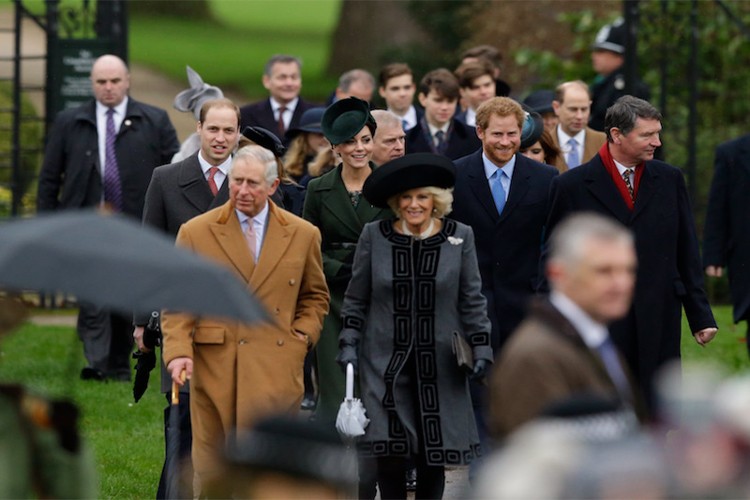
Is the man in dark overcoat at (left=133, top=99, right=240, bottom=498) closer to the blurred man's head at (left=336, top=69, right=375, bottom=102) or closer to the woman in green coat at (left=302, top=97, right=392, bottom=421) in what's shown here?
the woman in green coat at (left=302, top=97, right=392, bottom=421)

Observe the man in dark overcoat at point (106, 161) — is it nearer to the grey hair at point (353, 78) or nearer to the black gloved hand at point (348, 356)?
the grey hair at point (353, 78)

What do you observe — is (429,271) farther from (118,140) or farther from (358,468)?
(118,140)

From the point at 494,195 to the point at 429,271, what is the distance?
1565 millimetres

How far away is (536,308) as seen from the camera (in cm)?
541

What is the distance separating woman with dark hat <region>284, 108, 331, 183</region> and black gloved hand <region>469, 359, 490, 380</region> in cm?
382

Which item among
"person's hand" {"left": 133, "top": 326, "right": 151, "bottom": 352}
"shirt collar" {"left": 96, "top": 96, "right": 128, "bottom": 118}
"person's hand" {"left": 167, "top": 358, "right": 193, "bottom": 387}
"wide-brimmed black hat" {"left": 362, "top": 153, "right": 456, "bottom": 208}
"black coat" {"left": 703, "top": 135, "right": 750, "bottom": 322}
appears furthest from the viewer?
"shirt collar" {"left": 96, "top": 96, "right": 128, "bottom": 118}

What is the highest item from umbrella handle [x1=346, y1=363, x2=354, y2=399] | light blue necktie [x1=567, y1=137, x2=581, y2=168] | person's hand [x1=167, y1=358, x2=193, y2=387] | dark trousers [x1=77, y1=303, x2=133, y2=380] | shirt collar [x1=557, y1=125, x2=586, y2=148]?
shirt collar [x1=557, y1=125, x2=586, y2=148]

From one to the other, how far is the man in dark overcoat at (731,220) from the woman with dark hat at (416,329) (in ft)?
14.5

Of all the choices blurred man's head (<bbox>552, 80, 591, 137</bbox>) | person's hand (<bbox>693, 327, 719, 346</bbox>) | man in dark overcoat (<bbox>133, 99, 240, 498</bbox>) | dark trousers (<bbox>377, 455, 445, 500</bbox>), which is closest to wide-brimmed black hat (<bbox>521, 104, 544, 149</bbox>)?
blurred man's head (<bbox>552, 80, 591, 137</bbox>)

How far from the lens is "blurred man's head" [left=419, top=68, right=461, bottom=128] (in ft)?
39.7

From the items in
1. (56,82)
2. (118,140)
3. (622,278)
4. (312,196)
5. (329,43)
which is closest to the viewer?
(622,278)

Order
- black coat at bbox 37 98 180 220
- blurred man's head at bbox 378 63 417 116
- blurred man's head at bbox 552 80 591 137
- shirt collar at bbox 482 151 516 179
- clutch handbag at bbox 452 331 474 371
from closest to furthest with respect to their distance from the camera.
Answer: clutch handbag at bbox 452 331 474 371 < shirt collar at bbox 482 151 516 179 < blurred man's head at bbox 552 80 591 137 < black coat at bbox 37 98 180 220 < blurred man's head at bbox 378 63 417 116

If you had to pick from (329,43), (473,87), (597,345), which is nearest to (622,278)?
(597,345)

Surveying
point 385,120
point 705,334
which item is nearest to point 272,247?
point 385,120
